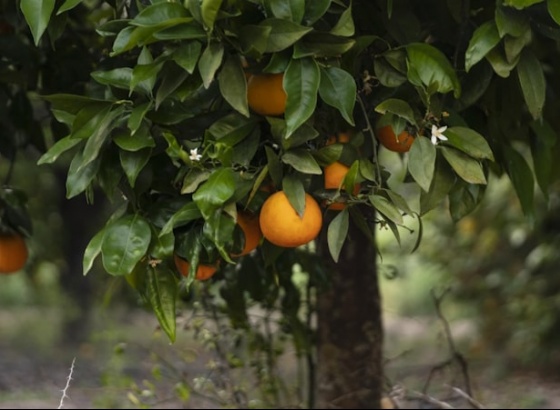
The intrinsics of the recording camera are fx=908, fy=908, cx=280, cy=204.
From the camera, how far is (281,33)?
55.7 inches

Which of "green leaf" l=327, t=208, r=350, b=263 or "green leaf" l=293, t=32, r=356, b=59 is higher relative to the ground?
"green leaf" l=293, t=32, r=356, b=59

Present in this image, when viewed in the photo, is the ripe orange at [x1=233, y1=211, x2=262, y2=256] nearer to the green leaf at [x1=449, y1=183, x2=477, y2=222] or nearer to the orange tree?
the orange tree

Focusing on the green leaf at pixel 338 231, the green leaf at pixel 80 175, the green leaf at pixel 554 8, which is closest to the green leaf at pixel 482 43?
the green leaf at pixel 554 8

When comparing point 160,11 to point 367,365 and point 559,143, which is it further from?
point 367,365

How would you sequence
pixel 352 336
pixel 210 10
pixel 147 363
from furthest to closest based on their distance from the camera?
pixel 147 363 < pixel 352 336 < pixel 210 10

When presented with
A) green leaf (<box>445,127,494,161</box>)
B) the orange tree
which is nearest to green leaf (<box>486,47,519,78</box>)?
the orange tree

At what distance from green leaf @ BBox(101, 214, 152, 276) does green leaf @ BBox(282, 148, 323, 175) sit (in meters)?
0.27

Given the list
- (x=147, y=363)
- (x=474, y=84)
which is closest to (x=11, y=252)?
(x=474, y=84)

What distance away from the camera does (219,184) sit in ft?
4.65

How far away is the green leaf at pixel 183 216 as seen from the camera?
147cm

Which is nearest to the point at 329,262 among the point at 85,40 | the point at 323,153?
the point at 85,40

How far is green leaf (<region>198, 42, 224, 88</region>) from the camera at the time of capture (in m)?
1.38

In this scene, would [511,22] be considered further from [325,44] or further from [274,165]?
[274,165]

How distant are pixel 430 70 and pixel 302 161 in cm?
27
